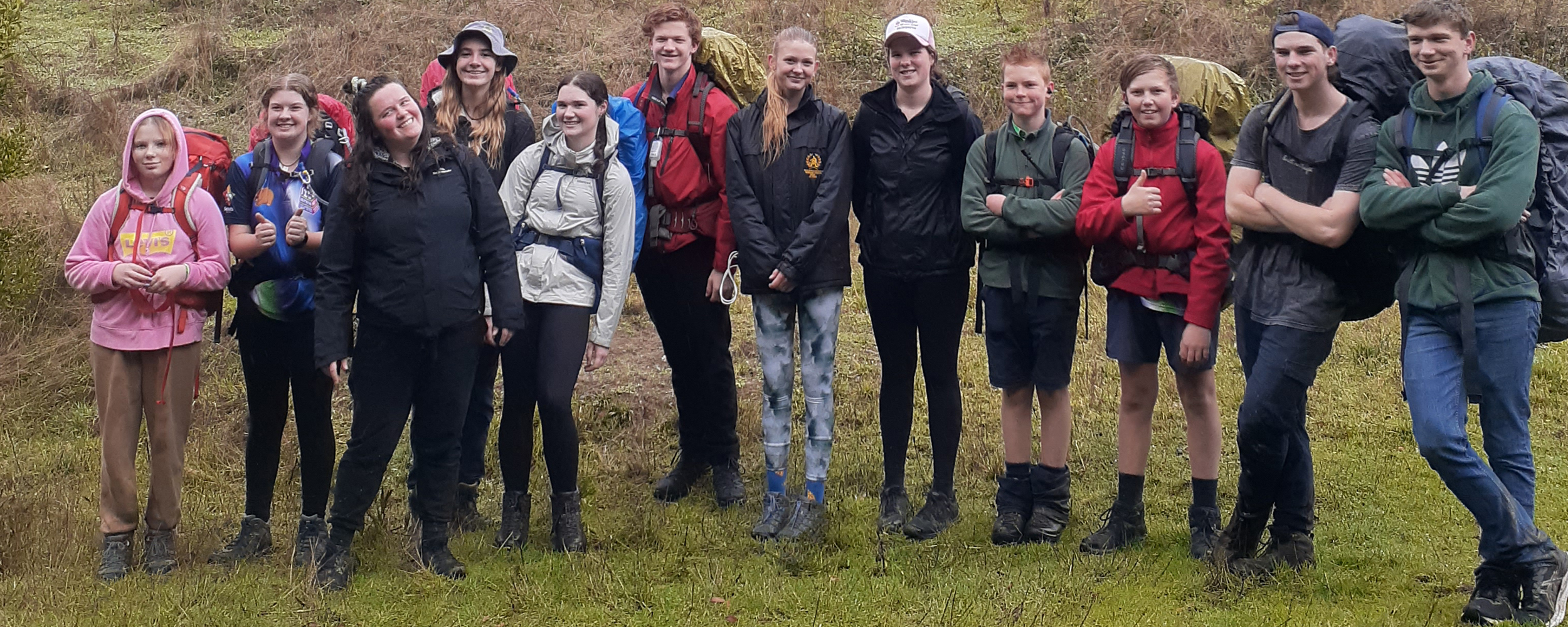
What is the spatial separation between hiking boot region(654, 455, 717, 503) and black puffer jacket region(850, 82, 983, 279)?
63.9 inches

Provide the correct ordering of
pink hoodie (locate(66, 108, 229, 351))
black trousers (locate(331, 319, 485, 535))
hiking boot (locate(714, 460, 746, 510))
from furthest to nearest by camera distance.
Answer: hiking boot (locate(714, 460, 746, 510)) < pink hoodie (locate(66, 108, 229, 351)) < black trousers (locate(331, 319, 485, 535))

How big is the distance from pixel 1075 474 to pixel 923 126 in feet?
7.80

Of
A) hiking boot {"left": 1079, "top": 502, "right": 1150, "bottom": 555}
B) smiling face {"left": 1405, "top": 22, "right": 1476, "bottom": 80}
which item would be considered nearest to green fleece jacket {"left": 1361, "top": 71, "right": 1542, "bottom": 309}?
smiling face {"left": 1405, "top": 22, "right": 1476, "bottom": 80}

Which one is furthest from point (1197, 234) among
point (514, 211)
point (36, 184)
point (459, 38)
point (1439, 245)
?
point (36, 184)

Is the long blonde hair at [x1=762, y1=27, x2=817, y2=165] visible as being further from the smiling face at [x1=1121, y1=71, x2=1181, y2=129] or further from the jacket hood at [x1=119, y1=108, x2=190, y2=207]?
the jacket hood at [x1=119, y1=108, x2=190, y2=207]

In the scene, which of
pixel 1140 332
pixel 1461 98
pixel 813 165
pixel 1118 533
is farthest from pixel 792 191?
pixel 1461 98

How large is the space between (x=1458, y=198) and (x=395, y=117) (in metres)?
3.71

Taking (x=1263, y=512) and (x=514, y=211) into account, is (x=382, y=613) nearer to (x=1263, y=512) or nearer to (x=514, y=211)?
(x=514, y=211)

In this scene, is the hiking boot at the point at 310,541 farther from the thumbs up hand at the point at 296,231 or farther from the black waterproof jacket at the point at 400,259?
the thumbs up hand at the point at 296,231

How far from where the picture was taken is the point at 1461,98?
420 cm

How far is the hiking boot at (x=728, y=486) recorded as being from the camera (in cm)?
639

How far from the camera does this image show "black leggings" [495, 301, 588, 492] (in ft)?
17.6

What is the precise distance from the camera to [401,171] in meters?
4.85

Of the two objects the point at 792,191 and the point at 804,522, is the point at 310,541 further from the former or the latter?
the point at 792,191
